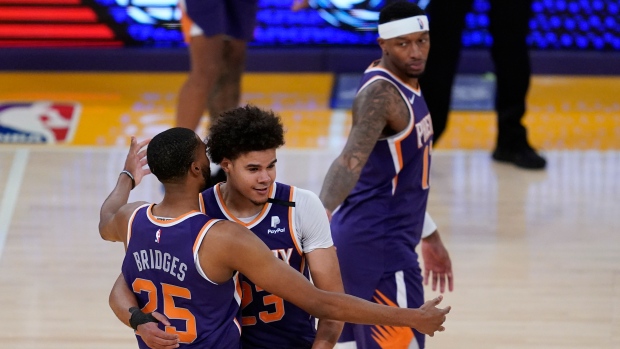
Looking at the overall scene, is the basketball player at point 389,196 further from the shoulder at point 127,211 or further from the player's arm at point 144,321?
the player's arm at point 144,321

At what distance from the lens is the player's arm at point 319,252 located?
2.72 metres

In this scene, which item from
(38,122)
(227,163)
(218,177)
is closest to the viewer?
(227,163)

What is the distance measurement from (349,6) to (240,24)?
Answer: 202cm

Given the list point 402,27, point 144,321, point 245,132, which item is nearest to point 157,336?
point 144,321

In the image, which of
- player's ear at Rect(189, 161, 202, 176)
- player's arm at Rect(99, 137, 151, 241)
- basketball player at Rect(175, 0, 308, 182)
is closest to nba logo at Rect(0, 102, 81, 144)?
basketball player at Rect(175, 0, 308, 182)

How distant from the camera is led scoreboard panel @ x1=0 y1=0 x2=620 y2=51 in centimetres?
765

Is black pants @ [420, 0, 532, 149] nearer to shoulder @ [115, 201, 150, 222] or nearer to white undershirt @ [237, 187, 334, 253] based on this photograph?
white undershirt @ [237, 187, 334, 253]

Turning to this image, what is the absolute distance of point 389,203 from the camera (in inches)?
137

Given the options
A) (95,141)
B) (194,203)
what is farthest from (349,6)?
(194,203)

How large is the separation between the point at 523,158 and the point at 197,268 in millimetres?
4269

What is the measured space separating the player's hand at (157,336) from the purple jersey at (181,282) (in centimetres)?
2

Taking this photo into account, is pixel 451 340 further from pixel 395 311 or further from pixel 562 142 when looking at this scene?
pixel 562 142

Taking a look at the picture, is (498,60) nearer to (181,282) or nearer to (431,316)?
(431,316)

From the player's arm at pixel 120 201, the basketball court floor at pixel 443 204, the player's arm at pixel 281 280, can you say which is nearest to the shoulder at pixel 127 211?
the player's arm at pixel 120 201
